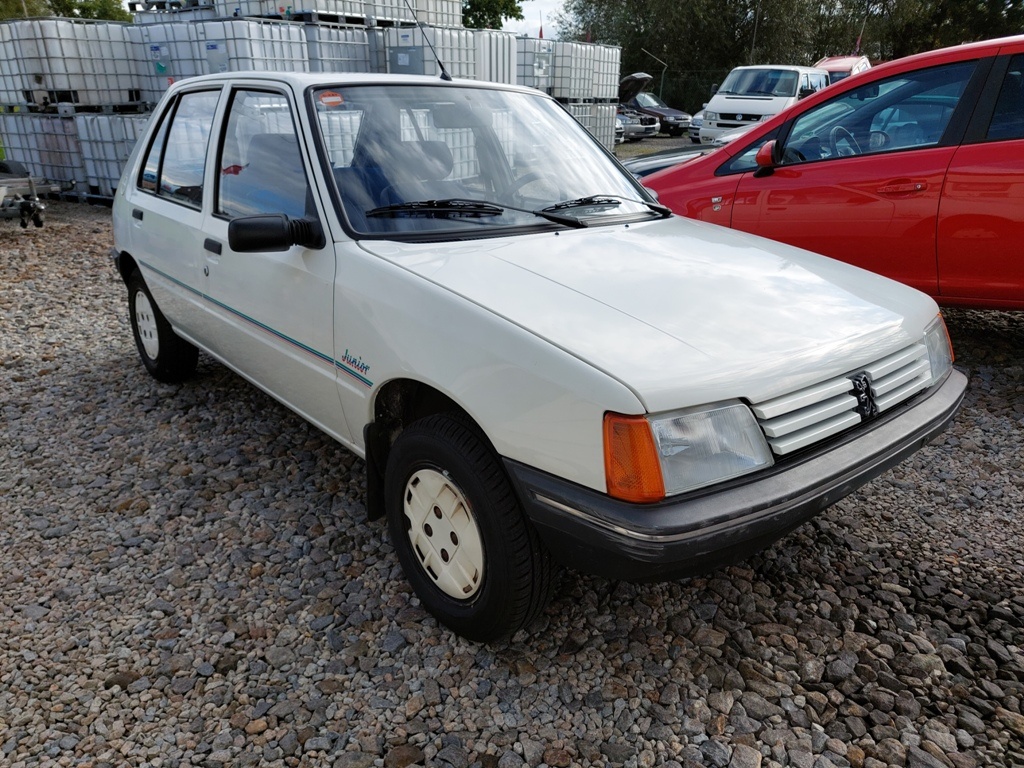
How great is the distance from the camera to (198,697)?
2.33 metres

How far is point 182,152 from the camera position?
3.83m

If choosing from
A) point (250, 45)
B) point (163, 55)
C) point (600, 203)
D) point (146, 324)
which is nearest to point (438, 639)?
point (600, 203)

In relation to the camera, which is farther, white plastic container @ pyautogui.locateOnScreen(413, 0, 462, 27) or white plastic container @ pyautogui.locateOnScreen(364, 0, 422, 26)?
white plastic container @ pyautogui.locateOnScreen(413, 0, 462, 27)

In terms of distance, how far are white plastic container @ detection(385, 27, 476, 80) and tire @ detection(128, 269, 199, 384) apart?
7085mm

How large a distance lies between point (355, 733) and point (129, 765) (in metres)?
0.60

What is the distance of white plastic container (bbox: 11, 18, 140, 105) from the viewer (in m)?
10.0

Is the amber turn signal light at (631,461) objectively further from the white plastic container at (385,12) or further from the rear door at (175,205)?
the white plastic container at (385,12)

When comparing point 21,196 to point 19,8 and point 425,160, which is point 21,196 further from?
point 19,8

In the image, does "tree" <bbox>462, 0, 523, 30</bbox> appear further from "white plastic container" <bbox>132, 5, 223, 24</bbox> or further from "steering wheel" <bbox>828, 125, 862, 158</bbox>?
"steering wheel" <bbox>828, 125, 862, 158</bbox>

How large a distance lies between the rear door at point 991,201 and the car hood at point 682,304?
1714 millimetres

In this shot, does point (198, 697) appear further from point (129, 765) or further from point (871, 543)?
point (871, 543)

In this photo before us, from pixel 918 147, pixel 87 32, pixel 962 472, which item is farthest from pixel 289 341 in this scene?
pixel 87 32

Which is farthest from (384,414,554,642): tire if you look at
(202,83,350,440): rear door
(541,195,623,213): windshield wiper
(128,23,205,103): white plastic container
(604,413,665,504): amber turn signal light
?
(128,23,205,103): white plastic container

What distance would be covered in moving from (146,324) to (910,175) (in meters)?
4.48
